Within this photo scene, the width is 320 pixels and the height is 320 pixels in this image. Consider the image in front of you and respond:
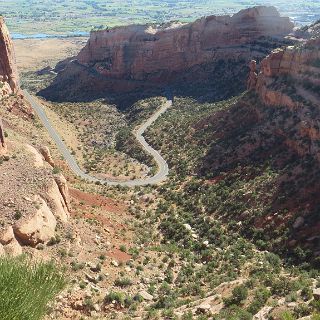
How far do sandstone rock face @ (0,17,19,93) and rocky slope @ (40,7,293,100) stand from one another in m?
33.8

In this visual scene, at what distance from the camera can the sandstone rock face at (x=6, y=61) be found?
9594 centimetres

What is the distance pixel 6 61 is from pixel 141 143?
104ft

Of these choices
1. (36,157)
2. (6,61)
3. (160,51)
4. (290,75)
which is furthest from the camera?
(160,51)

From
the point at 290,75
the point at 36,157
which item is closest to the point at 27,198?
the point at 36,157

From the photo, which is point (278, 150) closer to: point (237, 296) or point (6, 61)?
point (237, 296)

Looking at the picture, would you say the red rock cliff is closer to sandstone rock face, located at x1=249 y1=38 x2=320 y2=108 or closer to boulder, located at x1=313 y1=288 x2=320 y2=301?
sandstone rock face, located at x1=249 y1=38 x2=320 y2=108

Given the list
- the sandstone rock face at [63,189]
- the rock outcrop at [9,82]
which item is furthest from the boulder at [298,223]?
the rock outcrop at [9,82]

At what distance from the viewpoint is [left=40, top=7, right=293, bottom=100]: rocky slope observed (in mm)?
118438

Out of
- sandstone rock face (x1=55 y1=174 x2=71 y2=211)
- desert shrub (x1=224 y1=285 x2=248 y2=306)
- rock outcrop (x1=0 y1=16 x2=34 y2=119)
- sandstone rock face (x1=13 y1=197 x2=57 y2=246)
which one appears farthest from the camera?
rock outcrop (x1=0 y1=16 x2=34 y2=119)

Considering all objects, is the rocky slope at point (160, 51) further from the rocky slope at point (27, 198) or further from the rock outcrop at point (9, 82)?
the rocky slope at point (27, 198)

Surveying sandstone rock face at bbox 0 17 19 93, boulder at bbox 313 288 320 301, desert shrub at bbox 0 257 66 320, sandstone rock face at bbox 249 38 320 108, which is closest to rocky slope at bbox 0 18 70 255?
desert shrub at bbox 0 257 66 320

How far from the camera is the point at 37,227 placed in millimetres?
41219

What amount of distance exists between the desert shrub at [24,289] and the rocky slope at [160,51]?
10011 cm

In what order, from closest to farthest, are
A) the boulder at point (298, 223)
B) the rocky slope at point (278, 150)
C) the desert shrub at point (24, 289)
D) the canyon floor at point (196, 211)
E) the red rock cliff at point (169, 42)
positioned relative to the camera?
1. the desert shrub at point (24, 289)
2. the canyon floor at point (196, 211)
3. the boulder at point (298, 223)
4. the rocky slope at point (278, 150)
5. the red rock cliff at point (169, 42)
